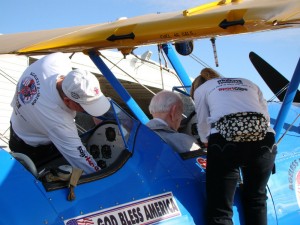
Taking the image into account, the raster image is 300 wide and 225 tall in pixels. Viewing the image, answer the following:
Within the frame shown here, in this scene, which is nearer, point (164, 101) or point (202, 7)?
point (164, 101)

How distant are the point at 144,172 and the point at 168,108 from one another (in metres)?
0.81

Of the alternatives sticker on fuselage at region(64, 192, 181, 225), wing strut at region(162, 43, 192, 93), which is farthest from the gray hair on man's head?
wing strut at region(162, 43, 192, 93)

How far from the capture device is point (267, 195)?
12.0 feet

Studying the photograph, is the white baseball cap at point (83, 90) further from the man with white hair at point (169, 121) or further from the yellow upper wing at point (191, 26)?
the yellow upper wing at point (191, 26)

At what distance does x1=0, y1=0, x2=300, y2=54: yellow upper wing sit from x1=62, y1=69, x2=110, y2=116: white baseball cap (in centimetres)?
89

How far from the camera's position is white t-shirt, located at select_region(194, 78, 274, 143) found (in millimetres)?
3250

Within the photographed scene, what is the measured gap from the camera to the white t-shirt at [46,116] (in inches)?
119

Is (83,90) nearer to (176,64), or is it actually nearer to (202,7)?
(202,7)

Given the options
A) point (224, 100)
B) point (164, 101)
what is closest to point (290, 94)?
point (224, 100)

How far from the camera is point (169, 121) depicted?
12.4 feet

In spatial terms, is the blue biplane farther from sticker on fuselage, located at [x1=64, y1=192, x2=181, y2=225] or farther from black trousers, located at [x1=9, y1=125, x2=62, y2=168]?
black trousers, located at [x1=9, y1=125, x2=62, y2=168]

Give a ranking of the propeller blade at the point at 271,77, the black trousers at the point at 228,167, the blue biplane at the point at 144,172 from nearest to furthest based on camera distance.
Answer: the blue biplane at the point at 144,172 < the black trousers at the point at 228,167 < the propeller blade at the point at 271,77

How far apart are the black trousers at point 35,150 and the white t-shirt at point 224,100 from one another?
1.19 metres

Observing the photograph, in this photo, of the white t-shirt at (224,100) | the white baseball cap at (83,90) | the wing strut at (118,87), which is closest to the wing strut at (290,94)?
the white t-shirt at (224,100)
